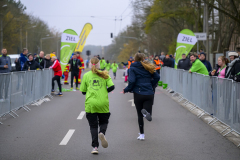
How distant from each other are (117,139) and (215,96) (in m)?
3.22

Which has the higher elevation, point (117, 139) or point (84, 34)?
point (84, 34)

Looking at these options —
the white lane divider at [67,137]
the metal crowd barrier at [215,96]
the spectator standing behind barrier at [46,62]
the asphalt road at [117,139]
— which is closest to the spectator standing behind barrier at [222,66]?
the metal crowd barrier at [215,96]

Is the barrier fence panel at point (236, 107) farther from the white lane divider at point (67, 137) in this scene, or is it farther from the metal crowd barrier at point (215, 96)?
the white lane divider at point (67, 137)

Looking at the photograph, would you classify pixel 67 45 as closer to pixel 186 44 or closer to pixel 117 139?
pixel 186 44

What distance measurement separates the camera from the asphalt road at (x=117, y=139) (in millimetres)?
6102

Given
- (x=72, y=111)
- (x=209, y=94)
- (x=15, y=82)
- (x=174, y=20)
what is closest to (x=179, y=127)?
(x=209, y=94)

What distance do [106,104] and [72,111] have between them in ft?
17.9

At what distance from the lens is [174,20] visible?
139ft

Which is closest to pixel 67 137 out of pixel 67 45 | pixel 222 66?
pixel 222 66

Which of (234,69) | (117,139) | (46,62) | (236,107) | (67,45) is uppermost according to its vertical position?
(67,45)

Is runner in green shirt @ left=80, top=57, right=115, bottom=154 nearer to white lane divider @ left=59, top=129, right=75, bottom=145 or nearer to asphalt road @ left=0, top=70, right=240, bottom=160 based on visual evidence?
asphalt road @ left=0, top=70, right=240, bottom=160

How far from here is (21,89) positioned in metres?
11.6

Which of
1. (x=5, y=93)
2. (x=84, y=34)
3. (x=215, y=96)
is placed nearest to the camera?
(x=215, y=96)

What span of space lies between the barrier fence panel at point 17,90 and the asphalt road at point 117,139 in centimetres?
44
